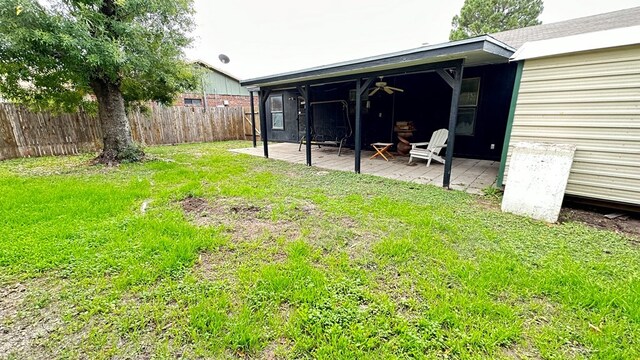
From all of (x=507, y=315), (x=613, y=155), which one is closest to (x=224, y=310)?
(x=507, y=315)

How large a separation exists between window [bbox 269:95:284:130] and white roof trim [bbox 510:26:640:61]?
803 centimetres

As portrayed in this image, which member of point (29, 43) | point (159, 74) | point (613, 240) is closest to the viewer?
point (613, 240)

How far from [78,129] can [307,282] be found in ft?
28.6

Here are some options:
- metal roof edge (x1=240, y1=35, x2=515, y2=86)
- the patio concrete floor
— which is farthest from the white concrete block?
metal roof edge (x1=240, y1=35, x2=515, y2=86)

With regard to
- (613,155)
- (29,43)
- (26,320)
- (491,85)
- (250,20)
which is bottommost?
(26,320)

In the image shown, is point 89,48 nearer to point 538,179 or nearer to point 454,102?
point 454,102

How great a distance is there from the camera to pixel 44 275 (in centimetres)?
191

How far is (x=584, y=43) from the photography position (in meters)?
2.89

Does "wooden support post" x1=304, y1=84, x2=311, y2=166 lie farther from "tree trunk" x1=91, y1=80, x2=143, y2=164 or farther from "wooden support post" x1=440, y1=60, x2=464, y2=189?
"tree trunk" x1=91, y1=80, x2=143, y2=164

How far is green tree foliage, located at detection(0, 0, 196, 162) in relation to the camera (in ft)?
13.3

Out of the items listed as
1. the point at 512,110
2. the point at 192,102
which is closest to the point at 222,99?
the point at 192,102

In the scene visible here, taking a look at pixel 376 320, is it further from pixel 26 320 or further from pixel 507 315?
pixel 26 320

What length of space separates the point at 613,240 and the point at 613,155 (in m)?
1.07

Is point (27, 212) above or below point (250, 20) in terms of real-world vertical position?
below
